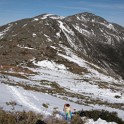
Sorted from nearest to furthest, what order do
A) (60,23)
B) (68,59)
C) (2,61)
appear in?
1. (2,61)
2. (68,59)
3. (60,23)

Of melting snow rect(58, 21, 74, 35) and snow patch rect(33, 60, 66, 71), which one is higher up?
melting snow rect(58, 21, 74, 35)

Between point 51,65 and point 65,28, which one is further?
point 65,28

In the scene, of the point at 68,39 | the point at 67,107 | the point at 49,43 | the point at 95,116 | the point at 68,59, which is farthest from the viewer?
the point at 68,39

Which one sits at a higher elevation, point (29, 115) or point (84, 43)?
point (84, 43)

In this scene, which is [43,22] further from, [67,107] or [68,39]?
[67,107]

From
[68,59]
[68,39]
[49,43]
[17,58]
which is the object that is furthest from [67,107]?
[68,39]

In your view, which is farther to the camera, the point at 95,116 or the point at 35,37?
the point at 35,37

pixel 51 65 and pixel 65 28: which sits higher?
pixel 65 28

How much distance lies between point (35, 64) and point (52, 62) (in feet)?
22.2

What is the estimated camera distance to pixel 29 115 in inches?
595

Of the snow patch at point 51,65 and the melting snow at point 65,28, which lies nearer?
the snow patch at point 51,65

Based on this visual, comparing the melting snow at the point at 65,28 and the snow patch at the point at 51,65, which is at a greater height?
the melting snow at the point at 65,28

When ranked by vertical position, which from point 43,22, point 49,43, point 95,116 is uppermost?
point 43,22

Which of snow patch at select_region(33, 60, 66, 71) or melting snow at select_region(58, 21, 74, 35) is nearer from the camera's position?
snow patch at select_region(33, 60, 66, 71)
